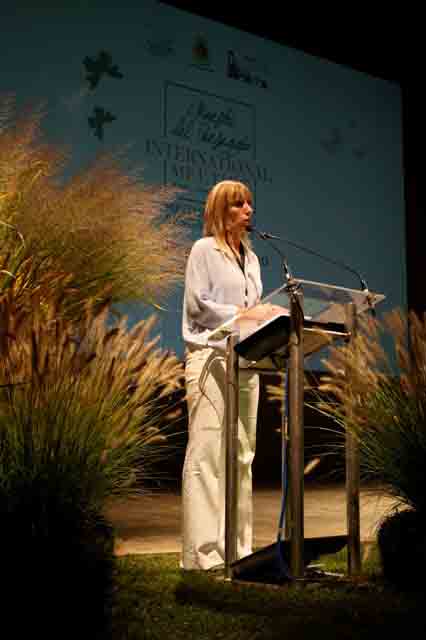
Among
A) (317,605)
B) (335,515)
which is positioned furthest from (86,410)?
(335,515)

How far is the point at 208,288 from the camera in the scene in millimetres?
2662

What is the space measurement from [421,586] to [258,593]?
1.41 feet

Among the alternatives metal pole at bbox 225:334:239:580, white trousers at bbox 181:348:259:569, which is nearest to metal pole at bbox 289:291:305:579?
metal pole at bbox 225:334:239:580

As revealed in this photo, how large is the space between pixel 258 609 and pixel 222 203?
1.35 meters

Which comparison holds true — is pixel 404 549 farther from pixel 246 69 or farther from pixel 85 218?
pixel 246 69

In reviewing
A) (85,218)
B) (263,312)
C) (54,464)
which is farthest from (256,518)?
(54,464)

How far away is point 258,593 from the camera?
2.08 m

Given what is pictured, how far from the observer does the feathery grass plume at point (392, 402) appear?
6.45ft

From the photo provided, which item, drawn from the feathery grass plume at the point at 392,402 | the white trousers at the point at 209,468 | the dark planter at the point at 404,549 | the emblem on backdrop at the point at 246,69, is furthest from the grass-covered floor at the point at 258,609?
the emblem on backdrop at the point at 246,69

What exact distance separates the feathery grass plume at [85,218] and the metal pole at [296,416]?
50cm

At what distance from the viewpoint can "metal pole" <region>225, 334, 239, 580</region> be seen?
2307mm

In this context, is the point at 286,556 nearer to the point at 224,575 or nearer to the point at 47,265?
the point at 224,575

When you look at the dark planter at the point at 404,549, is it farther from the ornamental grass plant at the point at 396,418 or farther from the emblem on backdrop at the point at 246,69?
the emblem on backdrop at the point at 246,69

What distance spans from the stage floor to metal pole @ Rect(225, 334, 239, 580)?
0.31 m
